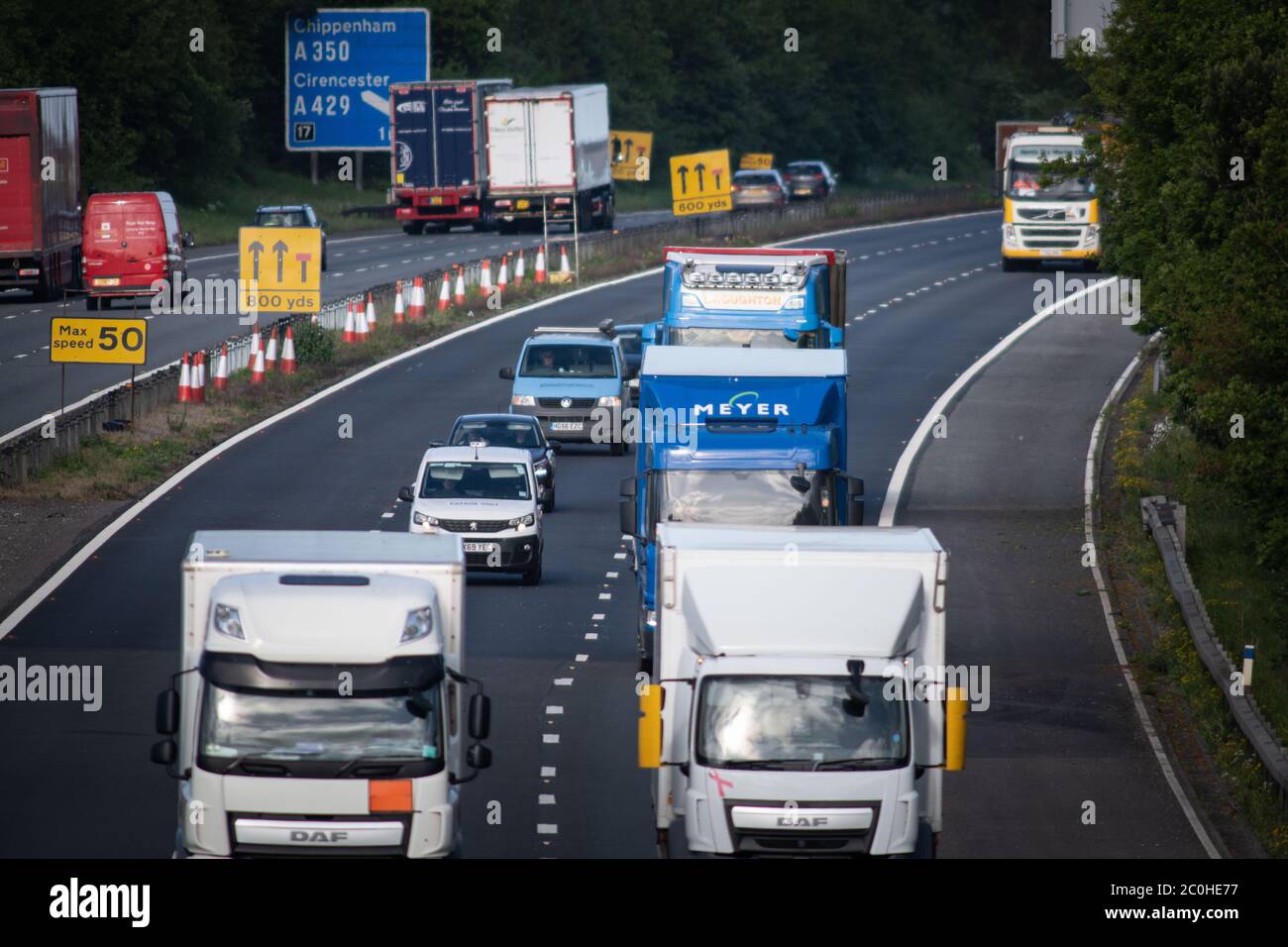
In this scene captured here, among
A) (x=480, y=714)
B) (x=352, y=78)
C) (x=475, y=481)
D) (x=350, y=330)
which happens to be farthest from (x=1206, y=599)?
(x=352, y=78)

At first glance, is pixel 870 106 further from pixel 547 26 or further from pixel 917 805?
pixel 917 805

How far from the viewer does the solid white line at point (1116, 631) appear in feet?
63.5

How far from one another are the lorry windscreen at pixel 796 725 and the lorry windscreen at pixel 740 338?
17.7 m

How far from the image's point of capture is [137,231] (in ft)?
169

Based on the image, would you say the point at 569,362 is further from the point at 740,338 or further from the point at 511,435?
the point at 740,338

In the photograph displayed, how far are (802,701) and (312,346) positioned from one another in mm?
32756

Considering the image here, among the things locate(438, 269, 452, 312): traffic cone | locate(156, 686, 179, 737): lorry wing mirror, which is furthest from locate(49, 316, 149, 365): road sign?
locate(156, 686, 179, 737): lorry wing mirror

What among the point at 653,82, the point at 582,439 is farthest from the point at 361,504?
the point at 653,82

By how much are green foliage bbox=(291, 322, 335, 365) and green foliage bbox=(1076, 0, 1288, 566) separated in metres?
18.4

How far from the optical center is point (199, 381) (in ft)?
134

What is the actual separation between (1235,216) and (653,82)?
92.1m

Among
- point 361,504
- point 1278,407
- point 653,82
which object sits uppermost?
point 653,82

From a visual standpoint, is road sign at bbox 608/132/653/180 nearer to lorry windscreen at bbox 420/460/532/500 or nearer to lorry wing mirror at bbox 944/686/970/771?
lorry windscreen at bbox 420/460/532/500

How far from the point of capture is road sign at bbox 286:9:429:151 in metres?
60.7
